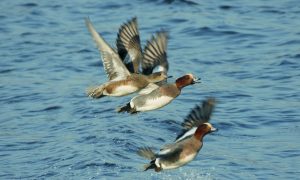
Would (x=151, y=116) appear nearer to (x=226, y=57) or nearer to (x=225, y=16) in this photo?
(x=226, y=57)

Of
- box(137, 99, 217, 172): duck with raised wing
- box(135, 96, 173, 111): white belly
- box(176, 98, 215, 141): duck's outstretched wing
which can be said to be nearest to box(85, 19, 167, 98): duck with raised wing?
box(135, 96, 173, 111): white belly

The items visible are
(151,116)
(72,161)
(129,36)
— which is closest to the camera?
(129,36)

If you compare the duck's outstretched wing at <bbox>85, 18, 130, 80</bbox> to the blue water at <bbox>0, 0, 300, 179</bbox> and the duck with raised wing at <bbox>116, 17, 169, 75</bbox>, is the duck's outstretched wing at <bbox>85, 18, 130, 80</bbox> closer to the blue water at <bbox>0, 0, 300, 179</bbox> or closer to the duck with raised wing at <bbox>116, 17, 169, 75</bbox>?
the duck with raised wing at <bbox>116, 17, 169, 75</bbox>

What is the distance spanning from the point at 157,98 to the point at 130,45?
1.35 meters

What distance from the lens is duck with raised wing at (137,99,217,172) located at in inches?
336

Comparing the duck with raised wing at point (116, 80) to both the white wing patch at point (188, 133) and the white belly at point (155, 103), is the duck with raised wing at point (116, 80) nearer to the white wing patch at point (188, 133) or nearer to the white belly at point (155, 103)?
the white belly at point (155, 103)

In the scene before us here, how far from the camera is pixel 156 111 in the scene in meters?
14.0

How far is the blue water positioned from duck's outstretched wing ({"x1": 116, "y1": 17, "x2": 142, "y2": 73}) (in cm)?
143

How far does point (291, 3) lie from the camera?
2058cm

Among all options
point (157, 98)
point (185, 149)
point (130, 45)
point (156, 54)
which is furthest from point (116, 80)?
point (185, 149)

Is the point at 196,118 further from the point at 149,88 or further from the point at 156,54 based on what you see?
the point at 156,54

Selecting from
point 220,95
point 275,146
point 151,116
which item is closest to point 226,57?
point 220,95

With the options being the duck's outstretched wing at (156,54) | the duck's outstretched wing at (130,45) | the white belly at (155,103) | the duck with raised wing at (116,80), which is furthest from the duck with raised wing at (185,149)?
the duck's outstretched wing at (130,45)

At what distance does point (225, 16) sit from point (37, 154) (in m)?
8.97
